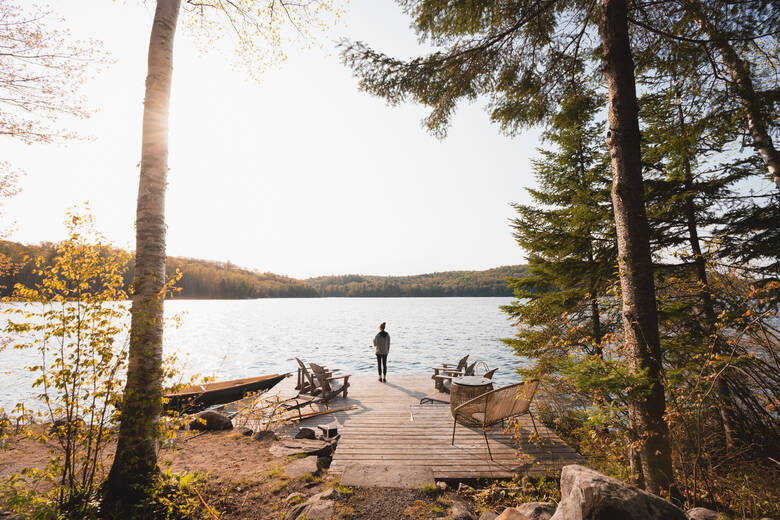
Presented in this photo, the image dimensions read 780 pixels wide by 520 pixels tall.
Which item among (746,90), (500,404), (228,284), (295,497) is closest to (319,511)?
(295,497)

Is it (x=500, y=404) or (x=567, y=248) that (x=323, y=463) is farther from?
(x=567, y=248)

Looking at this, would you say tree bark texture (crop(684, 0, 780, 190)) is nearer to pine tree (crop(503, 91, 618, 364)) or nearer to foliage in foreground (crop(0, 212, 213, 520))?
pine tree (crop(503, 91, 618, 364))

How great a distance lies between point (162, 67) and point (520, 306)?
721 centimetres

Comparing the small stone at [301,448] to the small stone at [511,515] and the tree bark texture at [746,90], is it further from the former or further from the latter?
the tree bark texture at [746,90]

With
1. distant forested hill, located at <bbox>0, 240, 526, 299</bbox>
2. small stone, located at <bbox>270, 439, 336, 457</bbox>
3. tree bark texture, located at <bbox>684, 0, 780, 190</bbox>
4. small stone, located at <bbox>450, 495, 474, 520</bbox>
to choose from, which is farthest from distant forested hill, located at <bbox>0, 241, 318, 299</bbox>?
tree bark texture, located at <bbox>684, 0, 780, 190</bbox>

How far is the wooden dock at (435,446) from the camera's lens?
4043 mm

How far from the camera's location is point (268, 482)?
12.3 ft

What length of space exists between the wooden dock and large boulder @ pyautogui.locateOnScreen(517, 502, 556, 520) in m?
0.99

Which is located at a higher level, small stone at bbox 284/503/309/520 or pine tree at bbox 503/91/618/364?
pine tree at bbox 503/91/618/364

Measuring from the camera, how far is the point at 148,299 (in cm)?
303

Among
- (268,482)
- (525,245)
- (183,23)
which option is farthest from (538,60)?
(268,482)

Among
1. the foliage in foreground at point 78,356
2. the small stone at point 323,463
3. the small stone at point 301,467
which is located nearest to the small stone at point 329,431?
the small stone at point 323,463

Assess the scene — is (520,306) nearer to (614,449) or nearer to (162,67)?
(614,449)

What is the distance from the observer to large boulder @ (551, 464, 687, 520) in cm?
205
